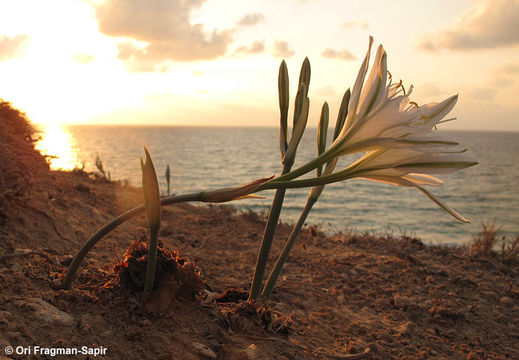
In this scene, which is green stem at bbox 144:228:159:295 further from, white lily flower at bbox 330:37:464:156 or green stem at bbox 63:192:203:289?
white lily flower at bbox 330:37:464:156

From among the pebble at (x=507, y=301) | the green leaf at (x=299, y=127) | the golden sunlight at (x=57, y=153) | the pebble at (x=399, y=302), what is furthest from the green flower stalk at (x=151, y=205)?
the golden sunlight at (x=57, y=153)

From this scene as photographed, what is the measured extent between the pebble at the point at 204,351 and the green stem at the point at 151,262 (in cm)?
28

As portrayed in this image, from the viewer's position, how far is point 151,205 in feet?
4.40

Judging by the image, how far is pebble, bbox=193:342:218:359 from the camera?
55.1 inches

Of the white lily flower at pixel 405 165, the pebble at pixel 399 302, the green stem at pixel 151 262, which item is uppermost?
the white lily flower at pixel 405 165

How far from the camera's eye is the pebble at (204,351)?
1.40m

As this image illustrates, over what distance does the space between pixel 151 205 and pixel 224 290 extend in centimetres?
107

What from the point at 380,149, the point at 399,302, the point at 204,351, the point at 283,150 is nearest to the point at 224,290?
the point at 204,351

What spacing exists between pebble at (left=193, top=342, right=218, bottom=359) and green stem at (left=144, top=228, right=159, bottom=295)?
0.28m

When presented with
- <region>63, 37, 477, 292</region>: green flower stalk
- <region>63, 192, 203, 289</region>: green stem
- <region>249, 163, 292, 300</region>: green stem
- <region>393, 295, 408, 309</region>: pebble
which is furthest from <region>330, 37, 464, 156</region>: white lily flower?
<region>393, 295, 408, 309</region>: pebble

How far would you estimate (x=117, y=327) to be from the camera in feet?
4.64

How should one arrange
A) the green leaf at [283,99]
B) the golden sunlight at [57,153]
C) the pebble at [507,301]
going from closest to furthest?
the green leaf at [283,99], the pebble at [507,301], the golden sunlight at [57,153]

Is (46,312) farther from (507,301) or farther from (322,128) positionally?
(507,301)

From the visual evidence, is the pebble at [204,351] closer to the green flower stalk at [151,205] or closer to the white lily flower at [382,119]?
the green flower stalk at [151,205]
